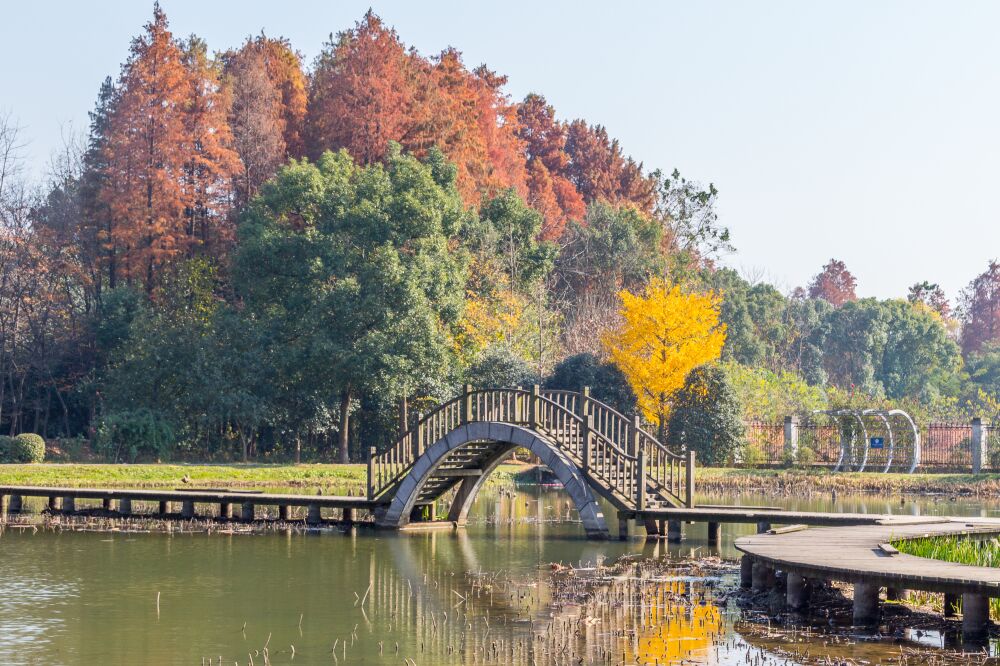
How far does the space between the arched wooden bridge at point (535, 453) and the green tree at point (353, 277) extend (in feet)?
46.2

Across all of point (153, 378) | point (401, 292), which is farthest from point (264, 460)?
point (401, 292)

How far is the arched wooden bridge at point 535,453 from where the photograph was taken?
2472 cm

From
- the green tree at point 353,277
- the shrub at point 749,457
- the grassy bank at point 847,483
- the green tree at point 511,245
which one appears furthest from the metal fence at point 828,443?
the green tree at point 511,245

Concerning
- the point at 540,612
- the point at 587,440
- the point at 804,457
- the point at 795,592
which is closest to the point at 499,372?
the point at 804,457

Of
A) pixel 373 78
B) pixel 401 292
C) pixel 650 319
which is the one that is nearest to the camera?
pixel 401 292

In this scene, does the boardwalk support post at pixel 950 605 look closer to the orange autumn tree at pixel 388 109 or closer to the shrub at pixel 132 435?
the shrub at pixel 132 435

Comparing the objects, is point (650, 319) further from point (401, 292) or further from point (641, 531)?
point (641, 531)

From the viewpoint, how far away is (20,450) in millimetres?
39906

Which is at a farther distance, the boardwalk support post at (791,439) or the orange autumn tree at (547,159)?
the orange autumn tree at (547,159)

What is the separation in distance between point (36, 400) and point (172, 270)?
6727 millimetres

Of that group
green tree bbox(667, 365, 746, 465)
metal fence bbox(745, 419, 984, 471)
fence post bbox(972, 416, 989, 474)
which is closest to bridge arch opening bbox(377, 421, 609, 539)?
green tree bbox(667, 365, 746, 465)

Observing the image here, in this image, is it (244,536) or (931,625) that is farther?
(244,536)

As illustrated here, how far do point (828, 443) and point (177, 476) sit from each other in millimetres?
22903

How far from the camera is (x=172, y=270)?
5003 cm
